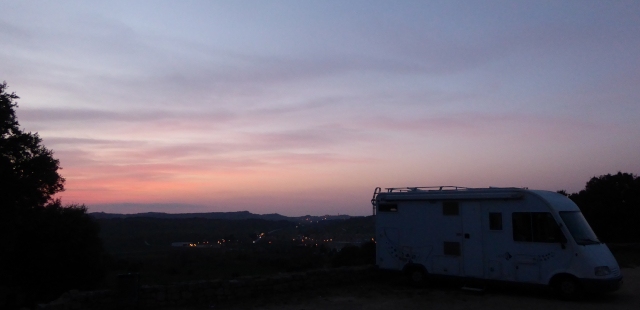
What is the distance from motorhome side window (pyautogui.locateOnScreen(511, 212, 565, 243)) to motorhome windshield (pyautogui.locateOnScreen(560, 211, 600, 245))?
0.29 metres

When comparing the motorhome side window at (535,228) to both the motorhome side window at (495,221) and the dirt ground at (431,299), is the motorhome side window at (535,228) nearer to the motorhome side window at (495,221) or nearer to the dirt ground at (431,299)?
the motorhome side window at (495,221)

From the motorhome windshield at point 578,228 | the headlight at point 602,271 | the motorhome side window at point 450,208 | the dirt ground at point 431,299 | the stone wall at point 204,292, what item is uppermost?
the motorhome side window at point 450,208

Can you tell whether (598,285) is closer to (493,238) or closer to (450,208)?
(493,238)

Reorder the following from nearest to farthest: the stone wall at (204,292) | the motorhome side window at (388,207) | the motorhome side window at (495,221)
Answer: the stone wall at (204,292) < the motorhome side window at (495,221) < the motorhome side window at (388,207)

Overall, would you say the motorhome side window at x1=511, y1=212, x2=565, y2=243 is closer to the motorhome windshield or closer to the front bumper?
the motorhome windshield

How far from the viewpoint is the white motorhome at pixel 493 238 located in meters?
10.2

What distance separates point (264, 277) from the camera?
10.8 meters

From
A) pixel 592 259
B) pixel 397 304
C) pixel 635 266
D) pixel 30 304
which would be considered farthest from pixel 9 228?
pixel 635 266

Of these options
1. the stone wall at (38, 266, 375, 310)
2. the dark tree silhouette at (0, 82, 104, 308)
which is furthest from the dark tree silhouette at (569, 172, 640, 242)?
the dark tree silhouette at (0, 82, 104, 308)

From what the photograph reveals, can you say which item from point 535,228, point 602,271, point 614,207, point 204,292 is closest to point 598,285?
point 602,271

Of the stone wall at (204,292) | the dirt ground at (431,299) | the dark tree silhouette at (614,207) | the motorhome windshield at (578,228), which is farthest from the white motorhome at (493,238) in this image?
the dark tree silhouette at (614,207)

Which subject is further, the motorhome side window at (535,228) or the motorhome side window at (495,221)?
the motorhome side window at (495,221)

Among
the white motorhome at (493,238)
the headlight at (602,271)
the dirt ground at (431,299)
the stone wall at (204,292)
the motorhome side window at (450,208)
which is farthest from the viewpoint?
the motorhome side window at (450,208)

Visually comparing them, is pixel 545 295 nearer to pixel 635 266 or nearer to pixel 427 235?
pixel 427 235
